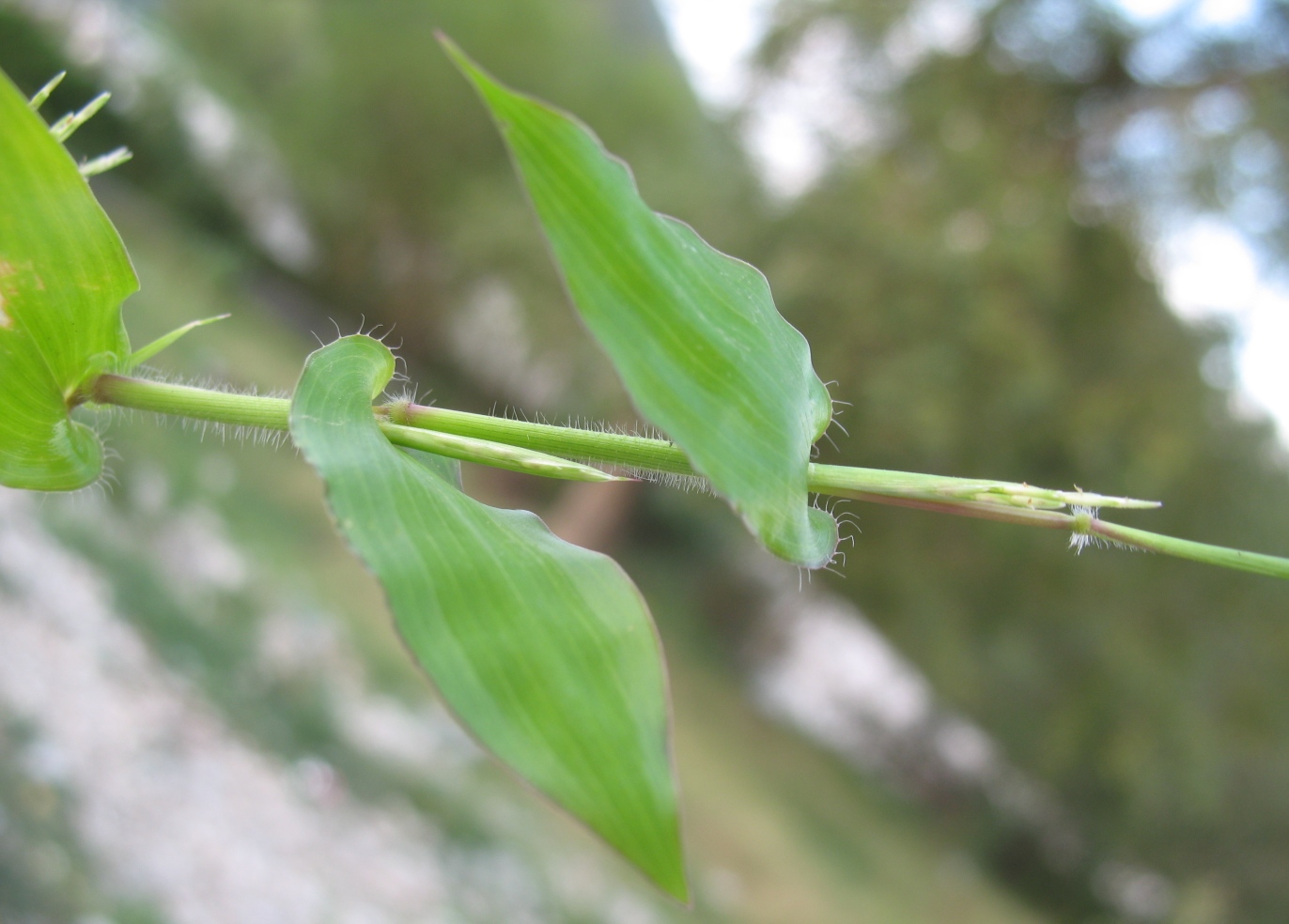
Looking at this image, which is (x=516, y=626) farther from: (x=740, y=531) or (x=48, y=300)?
(x=740, y=531)

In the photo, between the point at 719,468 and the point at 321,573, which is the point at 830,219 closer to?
the point at 321,573

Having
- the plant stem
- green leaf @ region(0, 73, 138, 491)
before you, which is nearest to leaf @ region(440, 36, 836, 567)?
the plant stem

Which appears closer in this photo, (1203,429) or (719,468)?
(719,468)

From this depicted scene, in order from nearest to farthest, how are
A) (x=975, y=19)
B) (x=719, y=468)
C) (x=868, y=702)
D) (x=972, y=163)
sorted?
(x=719, y=468) → (x=972, y=163) → (x=975, y=19) → (x=868, y=702)

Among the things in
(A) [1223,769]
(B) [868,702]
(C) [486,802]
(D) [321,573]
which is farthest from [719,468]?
(B) [868,702]

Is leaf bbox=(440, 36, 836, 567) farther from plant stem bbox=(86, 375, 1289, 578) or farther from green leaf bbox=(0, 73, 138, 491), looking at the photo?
green leaf bbox=(0, 73, 138, 491)

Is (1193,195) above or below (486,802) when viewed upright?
above

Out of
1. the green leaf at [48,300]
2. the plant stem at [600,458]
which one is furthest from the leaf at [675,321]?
the green leaf at [48,300]
